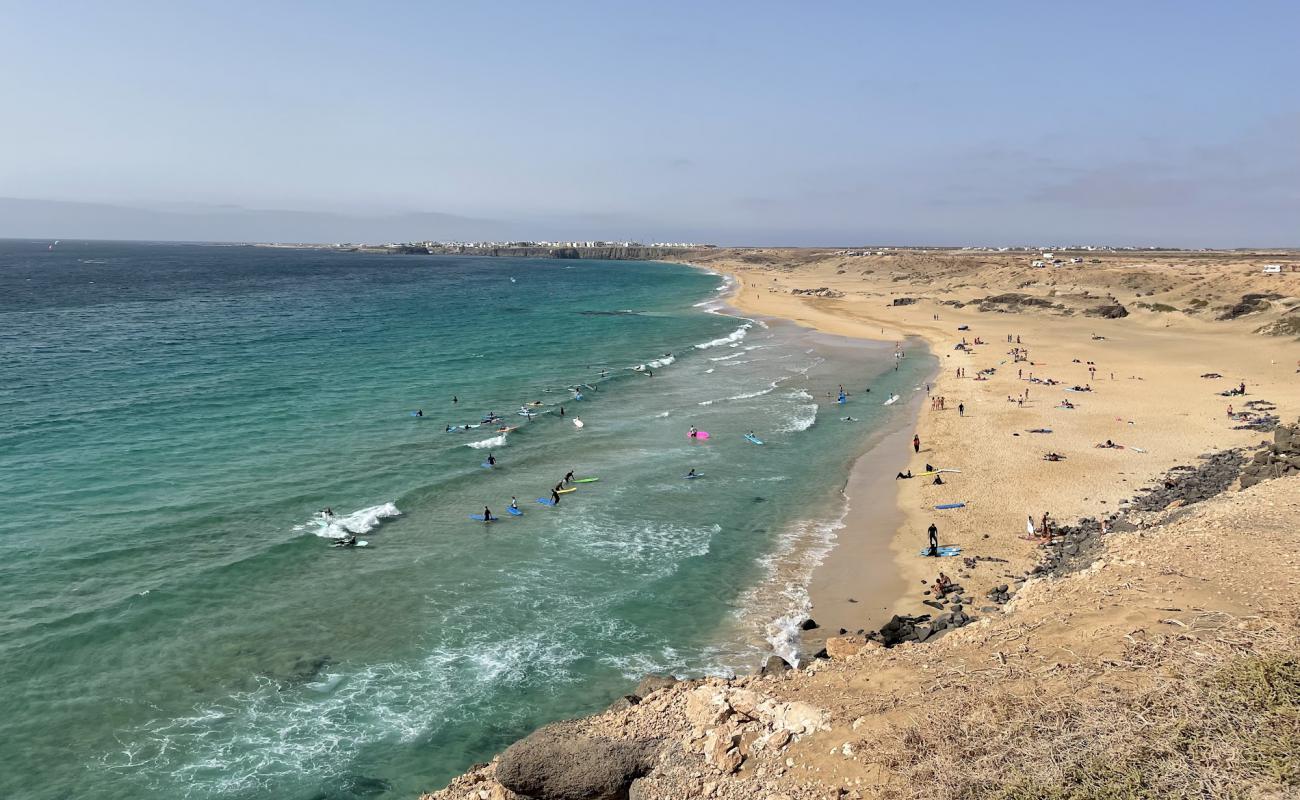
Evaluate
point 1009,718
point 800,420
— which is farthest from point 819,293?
point 1009,718

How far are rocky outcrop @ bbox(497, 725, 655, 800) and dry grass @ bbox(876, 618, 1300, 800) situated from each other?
172 inches

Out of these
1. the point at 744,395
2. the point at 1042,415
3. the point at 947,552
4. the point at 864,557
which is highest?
the point at 1042,415

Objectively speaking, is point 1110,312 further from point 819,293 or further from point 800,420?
point 800,420

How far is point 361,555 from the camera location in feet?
87.3

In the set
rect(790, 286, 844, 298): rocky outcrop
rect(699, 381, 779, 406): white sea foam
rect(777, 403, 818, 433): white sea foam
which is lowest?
rect(777, 403, 818, 433): white sea foam

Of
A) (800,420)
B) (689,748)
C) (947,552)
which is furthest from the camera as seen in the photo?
(800,420)

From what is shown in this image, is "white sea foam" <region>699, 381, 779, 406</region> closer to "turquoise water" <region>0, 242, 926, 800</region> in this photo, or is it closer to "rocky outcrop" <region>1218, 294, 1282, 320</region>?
Result: "turquoise water" <region>0, 242, 926, 800</region>

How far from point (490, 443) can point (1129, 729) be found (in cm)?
3530

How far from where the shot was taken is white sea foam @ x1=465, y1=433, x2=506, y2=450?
4023 cm

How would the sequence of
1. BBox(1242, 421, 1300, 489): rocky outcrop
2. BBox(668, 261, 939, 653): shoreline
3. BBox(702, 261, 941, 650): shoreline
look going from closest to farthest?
BBox(668, 261, 939, 653): shoreline
BBox(702, 261, 941, 650): shoreline
BBox(1242, 421, 1300, 489): rocky outcrop

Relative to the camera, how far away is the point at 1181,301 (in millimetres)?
84562

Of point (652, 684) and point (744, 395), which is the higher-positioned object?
point (744, 395)

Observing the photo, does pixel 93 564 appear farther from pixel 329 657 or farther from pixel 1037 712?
pixel 1037 712

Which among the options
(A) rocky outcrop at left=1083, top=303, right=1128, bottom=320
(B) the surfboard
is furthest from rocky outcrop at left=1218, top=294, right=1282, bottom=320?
(B) the surfboard
